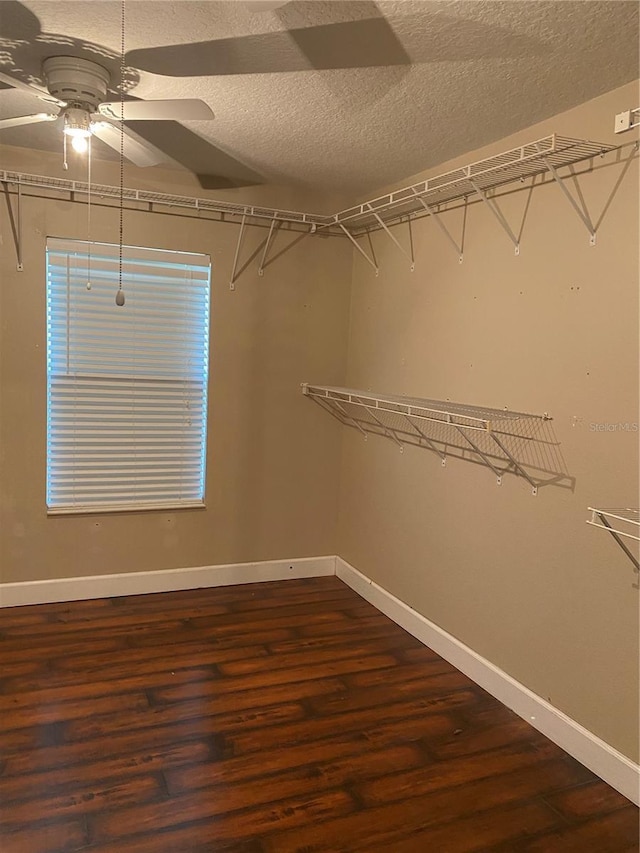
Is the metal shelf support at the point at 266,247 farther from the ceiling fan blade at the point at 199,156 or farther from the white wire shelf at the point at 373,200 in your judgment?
the ceiling fan blade at the point at 199,156

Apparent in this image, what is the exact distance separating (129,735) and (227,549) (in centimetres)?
157

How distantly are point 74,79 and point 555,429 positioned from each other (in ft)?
6.91

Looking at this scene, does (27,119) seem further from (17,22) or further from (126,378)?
(126,378)

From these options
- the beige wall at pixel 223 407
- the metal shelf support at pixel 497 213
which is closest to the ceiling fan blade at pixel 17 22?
the beige wall at pixel 223 407

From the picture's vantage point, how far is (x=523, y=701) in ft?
8.43

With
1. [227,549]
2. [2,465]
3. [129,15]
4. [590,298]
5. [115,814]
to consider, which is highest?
[129,15]

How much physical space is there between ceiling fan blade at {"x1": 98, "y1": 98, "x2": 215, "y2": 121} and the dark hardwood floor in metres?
2.19

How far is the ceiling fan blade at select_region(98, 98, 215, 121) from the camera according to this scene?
1945 millimetres

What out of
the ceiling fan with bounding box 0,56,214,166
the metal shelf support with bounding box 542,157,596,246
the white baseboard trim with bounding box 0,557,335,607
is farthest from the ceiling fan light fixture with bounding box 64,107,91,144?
the white baseboard trim with bounding box 0,557,335,607

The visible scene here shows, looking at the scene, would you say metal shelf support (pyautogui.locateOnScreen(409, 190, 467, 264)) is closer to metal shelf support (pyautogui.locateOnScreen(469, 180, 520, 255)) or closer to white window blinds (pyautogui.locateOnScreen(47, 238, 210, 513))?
metal shelf support (pyautogui.locateOnScreen(469, 180, 520, 255))

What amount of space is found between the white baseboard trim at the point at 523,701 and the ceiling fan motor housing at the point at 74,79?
270 cm

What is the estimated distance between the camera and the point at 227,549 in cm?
385

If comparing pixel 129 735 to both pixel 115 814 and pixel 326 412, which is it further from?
pixel 326 412

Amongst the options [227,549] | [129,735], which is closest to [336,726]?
[129,735]
